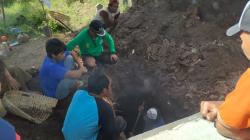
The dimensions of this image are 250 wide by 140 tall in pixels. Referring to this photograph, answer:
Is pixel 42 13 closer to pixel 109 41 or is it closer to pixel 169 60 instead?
pixel 109 41

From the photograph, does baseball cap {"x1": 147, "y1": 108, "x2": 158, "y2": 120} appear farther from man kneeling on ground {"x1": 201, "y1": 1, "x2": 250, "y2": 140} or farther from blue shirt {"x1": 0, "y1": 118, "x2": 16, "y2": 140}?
blue shirt {"x1": 0, "y1": 118, "x2": 16, "y2": 140}

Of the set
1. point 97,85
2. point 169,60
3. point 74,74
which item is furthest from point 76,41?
point 97,85

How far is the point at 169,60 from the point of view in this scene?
739 centimetres

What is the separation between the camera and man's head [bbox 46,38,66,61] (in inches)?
217

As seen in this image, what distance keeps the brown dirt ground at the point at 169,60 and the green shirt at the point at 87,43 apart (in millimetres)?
504

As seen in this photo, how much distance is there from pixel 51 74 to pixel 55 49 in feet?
1.21

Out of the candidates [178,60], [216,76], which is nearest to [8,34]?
[178,60]

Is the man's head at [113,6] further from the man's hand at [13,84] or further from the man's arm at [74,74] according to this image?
the man's hand at [13,84]

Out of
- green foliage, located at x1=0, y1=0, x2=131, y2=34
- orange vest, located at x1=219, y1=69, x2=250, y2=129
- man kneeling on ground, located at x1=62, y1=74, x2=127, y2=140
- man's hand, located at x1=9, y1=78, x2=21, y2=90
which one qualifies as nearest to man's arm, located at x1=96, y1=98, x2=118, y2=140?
man kneeling on ground, located at x1=62, y1=74, x2=127, y2=140

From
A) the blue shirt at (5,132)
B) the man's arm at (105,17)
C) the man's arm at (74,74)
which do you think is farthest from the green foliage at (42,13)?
the blue shirt at (5,132)

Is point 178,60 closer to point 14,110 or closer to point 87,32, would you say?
point 87,32

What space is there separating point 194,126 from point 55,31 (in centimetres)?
685

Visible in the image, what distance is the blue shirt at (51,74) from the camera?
5.60m

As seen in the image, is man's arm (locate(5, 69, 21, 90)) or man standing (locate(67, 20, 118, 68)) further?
man standing (locate(67, 20, 118, 68))
